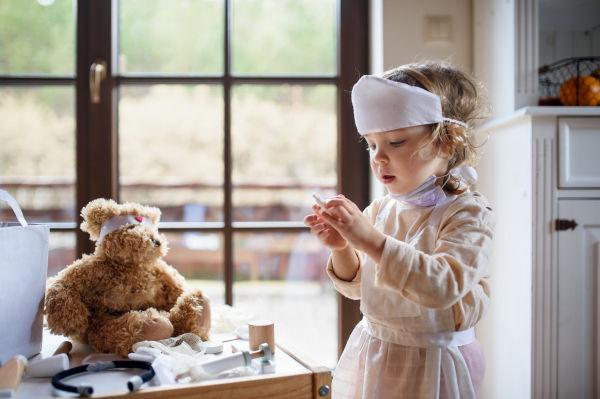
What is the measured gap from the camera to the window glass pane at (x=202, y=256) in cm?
139

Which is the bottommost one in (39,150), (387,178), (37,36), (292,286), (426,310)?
(292,286)

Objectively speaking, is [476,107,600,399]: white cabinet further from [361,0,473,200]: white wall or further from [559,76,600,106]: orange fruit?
[361,0,473,200]: white wall

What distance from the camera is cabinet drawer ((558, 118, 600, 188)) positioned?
3.36 feet

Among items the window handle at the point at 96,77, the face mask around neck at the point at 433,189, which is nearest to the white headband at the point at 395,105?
the face mask around neck at the point at 433,189

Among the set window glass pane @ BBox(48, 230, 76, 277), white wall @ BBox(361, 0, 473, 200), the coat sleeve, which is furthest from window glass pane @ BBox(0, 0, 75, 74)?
the coat sleeve

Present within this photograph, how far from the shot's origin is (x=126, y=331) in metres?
0.79

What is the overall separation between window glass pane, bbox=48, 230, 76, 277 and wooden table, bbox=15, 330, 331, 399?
28.9 inches

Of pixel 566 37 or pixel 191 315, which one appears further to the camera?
pixel 566 37

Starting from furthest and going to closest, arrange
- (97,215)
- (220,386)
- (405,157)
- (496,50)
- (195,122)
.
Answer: (195,122) → (496,50) → (97,215) → (405,157) → (220,386)

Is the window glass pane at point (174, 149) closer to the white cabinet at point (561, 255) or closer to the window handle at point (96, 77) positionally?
the window handle at point (96, 77)

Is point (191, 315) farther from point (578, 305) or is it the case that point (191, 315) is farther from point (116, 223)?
point (578, 305)

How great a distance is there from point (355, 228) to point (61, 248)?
109cm

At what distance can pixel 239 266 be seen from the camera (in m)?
1.41

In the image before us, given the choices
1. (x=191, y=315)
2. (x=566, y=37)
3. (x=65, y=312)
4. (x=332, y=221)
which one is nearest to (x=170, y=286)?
(x=191, y=315)
